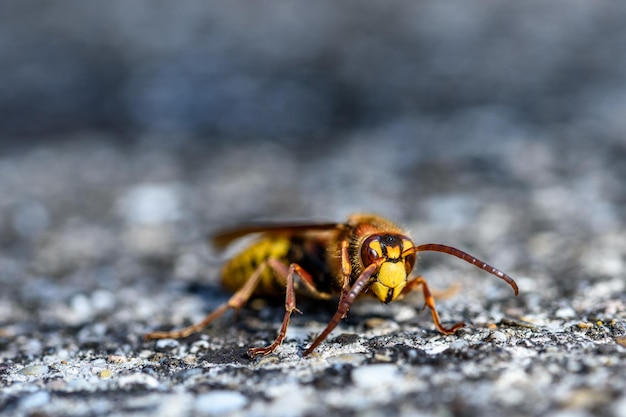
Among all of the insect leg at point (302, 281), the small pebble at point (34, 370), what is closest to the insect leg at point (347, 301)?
the insect leg at point (302, 281)

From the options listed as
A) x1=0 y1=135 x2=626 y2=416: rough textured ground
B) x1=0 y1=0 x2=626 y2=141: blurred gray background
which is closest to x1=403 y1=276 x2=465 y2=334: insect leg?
x1=0 y1=135 x2=626 y2=416: rough textured ground

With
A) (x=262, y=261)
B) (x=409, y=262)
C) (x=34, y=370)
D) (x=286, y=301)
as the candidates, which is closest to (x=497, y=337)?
(x=409, y=262)

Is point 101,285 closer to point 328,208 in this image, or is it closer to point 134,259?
point 134,259

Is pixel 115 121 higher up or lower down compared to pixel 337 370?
higher up

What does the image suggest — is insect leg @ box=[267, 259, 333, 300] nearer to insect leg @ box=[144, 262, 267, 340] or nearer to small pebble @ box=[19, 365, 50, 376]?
insect leg @ box=[144, 262, 267, 340]

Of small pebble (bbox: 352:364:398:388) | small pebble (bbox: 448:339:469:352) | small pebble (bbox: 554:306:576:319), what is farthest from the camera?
small pebble (bbox: 554:306:576:319)

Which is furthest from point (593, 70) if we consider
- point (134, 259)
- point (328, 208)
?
point (134, 259)
